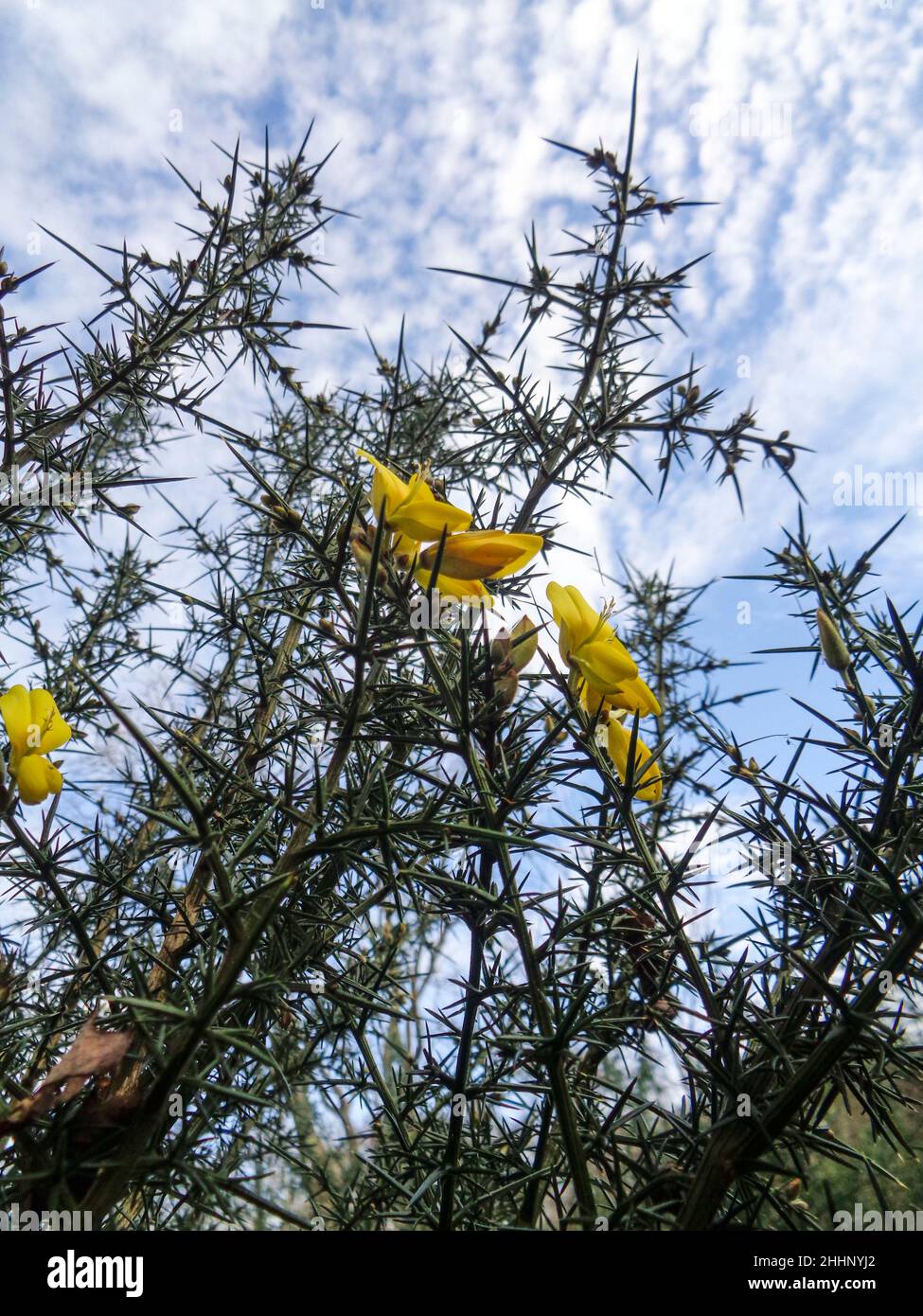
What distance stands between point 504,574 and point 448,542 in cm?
5

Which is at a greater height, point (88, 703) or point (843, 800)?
point (88, 703)

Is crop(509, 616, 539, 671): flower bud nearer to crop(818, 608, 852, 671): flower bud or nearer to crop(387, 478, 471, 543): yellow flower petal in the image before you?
crop(387, 478, 471, 543): yellow flower petal

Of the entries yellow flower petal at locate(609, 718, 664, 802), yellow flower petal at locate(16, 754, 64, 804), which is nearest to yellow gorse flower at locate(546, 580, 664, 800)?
yellow flower petal at locate(609, 718, 664, 802)

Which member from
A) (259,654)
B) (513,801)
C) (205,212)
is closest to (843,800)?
(513,801)

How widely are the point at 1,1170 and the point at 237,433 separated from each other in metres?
0.67

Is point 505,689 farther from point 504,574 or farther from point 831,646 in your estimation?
point 831,646

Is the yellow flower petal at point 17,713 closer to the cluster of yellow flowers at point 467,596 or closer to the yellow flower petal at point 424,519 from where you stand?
the cluster of yellow flowers at point 467,596

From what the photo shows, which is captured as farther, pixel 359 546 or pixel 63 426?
pixel 63 426

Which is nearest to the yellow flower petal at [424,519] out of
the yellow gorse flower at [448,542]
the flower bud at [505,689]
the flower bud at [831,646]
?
the yellow gorse flower at [448,542]

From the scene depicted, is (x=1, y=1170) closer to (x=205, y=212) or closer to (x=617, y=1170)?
(x=617, y=1170)

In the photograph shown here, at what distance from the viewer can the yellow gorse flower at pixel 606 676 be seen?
0.62 meters

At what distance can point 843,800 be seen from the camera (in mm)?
655
